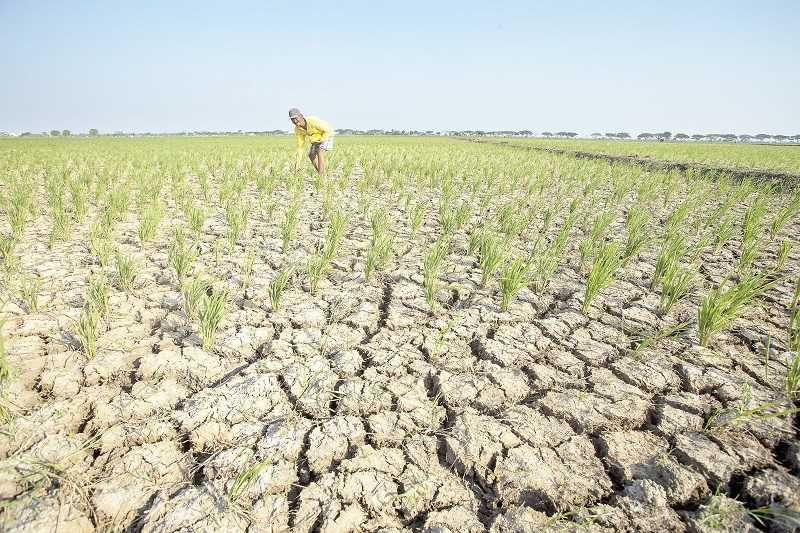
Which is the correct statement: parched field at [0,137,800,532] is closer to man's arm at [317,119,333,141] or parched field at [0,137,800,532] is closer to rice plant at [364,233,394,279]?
rice plant at [364,233,394,279]

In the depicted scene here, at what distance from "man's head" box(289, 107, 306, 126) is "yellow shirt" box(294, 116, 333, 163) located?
4.5 inches

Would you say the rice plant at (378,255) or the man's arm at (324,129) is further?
the man's arm at (324,129)

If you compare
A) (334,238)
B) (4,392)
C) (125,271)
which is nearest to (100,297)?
(125,271)

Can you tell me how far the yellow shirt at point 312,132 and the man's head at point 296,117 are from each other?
0.11m

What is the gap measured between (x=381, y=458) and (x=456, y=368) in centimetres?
60

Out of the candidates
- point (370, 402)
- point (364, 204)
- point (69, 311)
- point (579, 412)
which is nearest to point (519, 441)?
point (579, 412)

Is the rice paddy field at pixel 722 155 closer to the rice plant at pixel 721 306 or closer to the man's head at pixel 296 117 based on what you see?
the rice plant at pixel 721 306

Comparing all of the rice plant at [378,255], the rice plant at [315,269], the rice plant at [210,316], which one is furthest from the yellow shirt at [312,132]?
the rice plant at [210,316]

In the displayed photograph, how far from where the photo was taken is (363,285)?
103 inches

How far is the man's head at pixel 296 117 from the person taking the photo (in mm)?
5629

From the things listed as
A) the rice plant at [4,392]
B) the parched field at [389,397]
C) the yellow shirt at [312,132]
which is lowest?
the parched field at [389,397]

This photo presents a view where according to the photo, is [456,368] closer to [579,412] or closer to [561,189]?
[579,412]

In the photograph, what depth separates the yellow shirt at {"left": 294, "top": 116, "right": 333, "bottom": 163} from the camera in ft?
19.9

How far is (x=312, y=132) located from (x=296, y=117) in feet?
1.56
